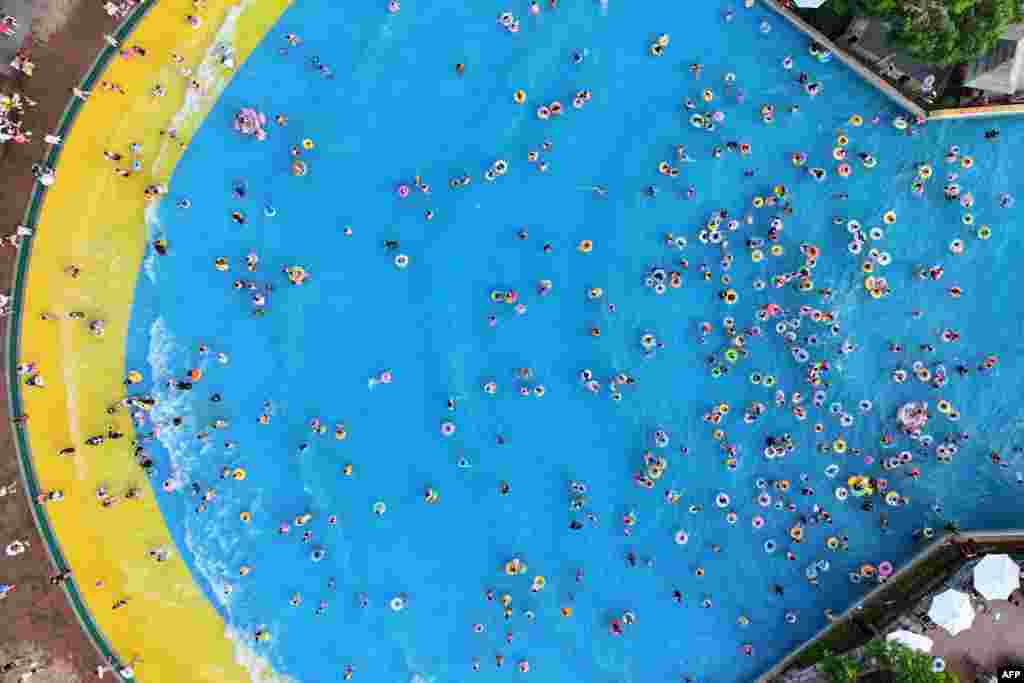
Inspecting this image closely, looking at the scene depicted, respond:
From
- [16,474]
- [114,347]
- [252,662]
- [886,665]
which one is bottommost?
[886,665]

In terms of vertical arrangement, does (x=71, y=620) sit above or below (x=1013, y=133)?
below

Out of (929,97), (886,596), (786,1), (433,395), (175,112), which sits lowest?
(886,596)

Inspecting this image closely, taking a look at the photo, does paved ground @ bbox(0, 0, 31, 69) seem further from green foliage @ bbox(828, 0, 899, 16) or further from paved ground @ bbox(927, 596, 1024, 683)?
paved ground @ bbox(927, 596, 1024, 683)

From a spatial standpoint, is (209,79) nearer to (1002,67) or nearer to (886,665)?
(1002,67)

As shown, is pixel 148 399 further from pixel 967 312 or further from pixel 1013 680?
pixel 1013 680

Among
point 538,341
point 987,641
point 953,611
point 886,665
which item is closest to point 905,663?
point 886,665

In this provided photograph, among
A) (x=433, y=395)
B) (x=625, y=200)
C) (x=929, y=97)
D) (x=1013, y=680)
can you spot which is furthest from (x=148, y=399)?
(x=1013, y=680)
